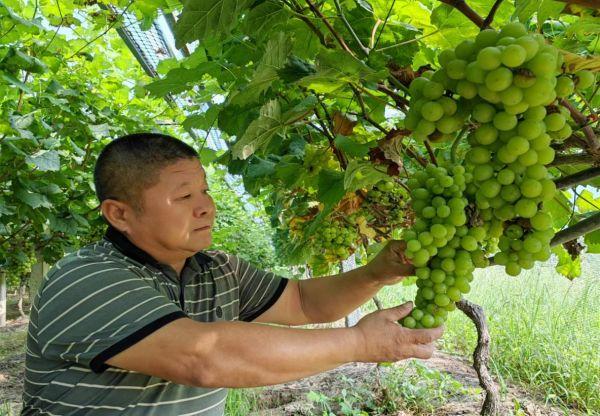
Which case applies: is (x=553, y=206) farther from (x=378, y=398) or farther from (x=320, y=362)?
(x=378, y=398)

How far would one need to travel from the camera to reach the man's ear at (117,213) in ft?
5.92

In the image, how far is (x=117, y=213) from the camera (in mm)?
1821

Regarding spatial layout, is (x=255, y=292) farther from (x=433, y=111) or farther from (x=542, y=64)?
(x=542, y=64)

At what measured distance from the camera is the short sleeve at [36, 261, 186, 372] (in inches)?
50.8

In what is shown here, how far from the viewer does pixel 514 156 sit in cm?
77

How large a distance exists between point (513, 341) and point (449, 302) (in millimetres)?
4741

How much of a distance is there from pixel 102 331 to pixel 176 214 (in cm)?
53

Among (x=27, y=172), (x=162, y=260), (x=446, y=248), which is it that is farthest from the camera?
(x=27, y=172)

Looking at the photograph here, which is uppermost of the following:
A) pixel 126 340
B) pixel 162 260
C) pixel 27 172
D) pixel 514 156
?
pixel 27 172

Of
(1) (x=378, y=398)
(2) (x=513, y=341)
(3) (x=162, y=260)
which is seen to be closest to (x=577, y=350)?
(2) (x=513, y=341)

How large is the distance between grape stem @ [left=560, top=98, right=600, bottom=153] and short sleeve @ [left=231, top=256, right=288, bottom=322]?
158cm

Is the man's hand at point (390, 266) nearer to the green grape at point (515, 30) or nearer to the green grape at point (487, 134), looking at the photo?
the green grape at point (487, 134)

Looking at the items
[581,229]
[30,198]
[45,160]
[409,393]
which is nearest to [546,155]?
[581,229]

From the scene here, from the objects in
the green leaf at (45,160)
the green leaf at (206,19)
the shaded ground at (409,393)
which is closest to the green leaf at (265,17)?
the green leaf at (206,19)
